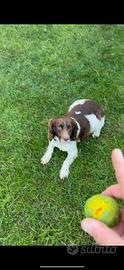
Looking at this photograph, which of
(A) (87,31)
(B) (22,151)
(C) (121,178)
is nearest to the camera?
(C) (121,178)

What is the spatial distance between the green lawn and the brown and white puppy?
0.30 ft

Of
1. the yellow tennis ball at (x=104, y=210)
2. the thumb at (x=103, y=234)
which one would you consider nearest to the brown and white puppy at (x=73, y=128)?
the yellow tennis ball at (x=104, y=210)

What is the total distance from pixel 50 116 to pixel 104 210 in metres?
2.10

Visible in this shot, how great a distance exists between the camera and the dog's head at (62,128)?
4.39 meters

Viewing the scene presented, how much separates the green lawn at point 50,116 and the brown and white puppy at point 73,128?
9cm

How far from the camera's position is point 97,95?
5.40m

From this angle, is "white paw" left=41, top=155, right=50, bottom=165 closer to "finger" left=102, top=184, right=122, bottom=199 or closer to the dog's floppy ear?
the dog's floppy ear

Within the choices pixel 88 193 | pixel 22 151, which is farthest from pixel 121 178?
pixel 22 151

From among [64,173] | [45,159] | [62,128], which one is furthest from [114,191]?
[45,159]

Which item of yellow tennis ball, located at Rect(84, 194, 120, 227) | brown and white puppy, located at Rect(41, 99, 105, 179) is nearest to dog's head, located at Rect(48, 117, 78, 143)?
brown and white puppy, located at Rect(41, 99, 105, 179)

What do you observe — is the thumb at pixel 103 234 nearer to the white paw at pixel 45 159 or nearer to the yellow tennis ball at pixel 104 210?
the yellow tennis ball at pixel 104 210

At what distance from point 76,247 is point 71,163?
89 centimetres

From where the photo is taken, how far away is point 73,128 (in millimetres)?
4469
